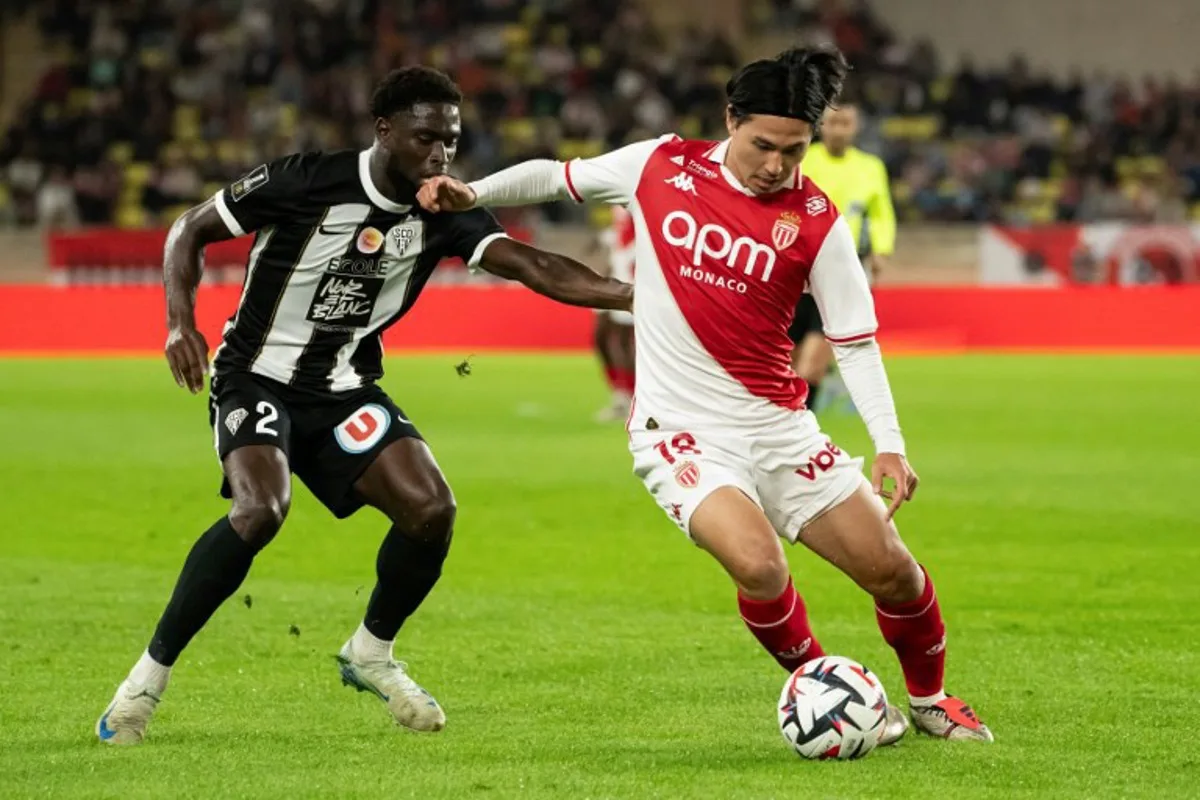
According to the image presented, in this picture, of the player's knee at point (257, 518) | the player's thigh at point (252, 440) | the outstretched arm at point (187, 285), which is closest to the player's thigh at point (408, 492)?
the player's thigh at point (252, 440)

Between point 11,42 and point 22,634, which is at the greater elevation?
point 22,634

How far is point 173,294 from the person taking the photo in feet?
20.0

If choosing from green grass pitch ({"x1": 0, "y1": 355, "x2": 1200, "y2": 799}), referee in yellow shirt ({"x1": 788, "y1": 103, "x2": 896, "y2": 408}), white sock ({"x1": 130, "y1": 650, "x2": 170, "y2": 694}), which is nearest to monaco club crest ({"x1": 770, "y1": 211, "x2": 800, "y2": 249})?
green grass pitch ({"x1": 0, "y1": 355, "x2": 1200, "y2": 799})

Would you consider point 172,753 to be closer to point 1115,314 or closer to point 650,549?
point 650,549

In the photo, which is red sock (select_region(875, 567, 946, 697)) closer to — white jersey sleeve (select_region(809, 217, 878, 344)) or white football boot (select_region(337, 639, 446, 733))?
white jersey sleeve (select_region(809, 217, 878, 344))

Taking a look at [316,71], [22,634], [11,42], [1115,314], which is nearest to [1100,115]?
→ [1115,314]

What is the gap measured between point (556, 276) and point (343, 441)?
82 centimetres

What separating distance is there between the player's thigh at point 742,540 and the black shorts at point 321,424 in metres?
1.05

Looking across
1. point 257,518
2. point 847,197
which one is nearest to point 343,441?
point 257,518

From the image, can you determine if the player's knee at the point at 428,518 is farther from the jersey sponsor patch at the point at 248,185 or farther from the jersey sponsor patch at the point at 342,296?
the jersey sponsor patch at the point at 248,185

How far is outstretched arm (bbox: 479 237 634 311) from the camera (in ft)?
20.6

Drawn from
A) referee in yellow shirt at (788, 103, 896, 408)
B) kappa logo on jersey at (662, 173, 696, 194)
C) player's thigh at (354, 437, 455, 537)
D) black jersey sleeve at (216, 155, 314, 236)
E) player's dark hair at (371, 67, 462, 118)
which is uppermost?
player's dark hair at (371, 67, 462, 118)

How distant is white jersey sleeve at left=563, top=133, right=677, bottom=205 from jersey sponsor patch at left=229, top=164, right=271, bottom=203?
93cm

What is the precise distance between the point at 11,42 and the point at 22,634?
27.4 meters
